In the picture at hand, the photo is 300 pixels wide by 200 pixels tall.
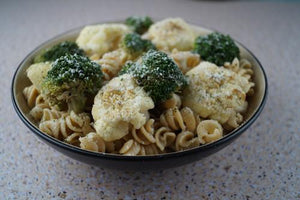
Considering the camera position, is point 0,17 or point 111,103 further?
point 0,17

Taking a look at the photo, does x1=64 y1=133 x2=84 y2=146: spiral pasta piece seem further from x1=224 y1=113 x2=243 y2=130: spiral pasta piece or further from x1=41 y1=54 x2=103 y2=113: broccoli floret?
x1=224 y1=113 x2=243 y2=130: spiral pasta piece

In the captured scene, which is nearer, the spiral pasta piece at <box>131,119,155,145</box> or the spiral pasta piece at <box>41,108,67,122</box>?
the spiral pasta piece at <box>131,119,155,145</box>

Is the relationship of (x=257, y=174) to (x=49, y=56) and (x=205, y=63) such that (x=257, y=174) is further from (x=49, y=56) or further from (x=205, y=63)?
(x=49, y=56)

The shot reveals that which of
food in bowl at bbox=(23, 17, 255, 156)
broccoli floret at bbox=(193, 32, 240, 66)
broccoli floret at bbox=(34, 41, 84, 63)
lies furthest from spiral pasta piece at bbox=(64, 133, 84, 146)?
broccoli floret at bbox=(193, 32, 240, 66)

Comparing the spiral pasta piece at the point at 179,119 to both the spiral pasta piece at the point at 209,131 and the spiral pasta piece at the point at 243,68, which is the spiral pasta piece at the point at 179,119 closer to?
the spiral pasta piece at the point at 209,131

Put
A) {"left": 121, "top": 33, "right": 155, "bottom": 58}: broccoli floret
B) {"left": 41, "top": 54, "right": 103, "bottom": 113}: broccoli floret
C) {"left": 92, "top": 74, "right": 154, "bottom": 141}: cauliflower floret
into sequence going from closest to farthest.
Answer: {"left": 92, "top": 74, "right": 154, "bottom": 141}: cauliflower floret
{"left": 41, "top": 54, "right": 103, "bottom": 113}: broccoli floret
{"left": 121, "top": 33, "right": 155, "bottom": 58}: broccoli floret

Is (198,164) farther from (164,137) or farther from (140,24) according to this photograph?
(140,24)

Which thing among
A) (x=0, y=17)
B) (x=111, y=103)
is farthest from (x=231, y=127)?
(x=0, y=17)
